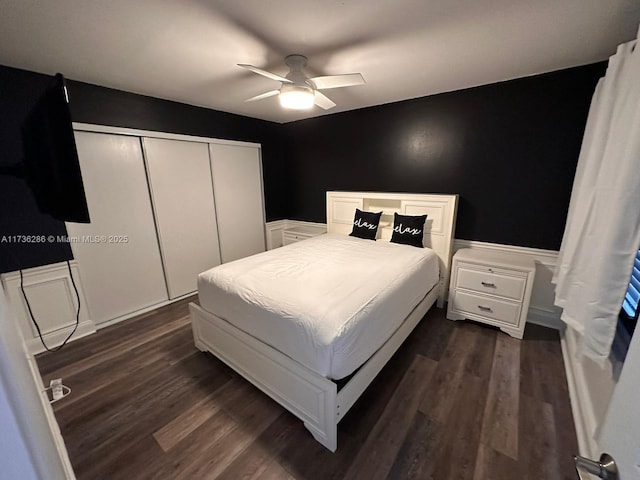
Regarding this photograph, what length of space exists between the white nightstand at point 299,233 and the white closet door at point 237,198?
0.43 metres

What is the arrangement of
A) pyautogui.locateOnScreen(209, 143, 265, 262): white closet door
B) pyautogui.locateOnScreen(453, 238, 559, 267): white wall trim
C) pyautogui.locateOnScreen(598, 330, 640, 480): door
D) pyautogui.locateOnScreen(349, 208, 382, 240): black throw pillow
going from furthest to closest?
1. pyautogui.locateOnScreen(209, 143, 265, 262): white closet door
2. pyautogui.locateOnScreen(349, 208, 382, 240): black throw pillow
3. pyautogui.locateOnScreen(453, 238, 559, 267): white wall trim
4. pyautogui.locateOnScreen(598, 330, 640, 480): door

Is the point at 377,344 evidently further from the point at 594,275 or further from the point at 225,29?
the point at 225,29

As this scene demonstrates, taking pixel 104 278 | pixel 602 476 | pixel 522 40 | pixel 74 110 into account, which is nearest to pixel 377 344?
pixel 602 476

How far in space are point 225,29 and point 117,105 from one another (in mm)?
1736

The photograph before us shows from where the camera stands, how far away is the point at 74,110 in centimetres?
232

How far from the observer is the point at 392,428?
155 centimetres

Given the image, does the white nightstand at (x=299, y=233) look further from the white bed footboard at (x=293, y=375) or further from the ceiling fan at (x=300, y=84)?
the ceiling fan at (x=300, y=84)

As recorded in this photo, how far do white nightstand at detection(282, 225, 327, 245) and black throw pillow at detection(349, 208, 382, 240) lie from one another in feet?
2.73

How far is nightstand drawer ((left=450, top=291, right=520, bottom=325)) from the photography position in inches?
92.9

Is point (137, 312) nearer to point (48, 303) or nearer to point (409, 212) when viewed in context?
point (48, 303)

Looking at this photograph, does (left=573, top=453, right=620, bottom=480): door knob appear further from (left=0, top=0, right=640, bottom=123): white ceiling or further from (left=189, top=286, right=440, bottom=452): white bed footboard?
(left=0, top=0, right=640, bottom=123): white ceiling

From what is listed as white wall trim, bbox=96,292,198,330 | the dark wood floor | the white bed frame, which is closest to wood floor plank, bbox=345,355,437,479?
the dark wood floor

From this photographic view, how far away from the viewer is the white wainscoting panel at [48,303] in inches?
84.9

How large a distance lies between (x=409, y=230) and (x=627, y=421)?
253 cm
